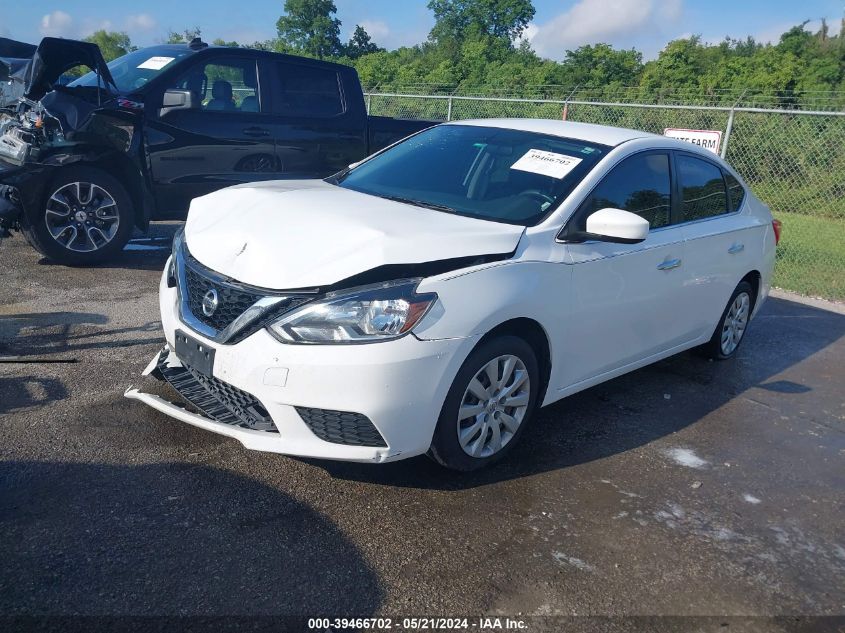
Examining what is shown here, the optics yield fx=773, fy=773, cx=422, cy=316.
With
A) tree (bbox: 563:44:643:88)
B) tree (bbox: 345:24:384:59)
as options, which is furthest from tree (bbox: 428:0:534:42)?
tree (bbox: 563:44:643:88)

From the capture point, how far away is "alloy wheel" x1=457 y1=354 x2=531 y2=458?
359 centimetres

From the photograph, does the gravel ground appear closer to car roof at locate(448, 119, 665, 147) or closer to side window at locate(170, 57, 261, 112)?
car roof at locate(448, 119, 665, 147)

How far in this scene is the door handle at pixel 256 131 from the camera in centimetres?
752

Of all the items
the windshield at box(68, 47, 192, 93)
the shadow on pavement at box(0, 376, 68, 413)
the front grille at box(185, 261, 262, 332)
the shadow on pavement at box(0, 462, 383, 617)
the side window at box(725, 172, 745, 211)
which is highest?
the windshield at box(68, 47, 192, 93)

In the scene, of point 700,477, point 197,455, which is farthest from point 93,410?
point 700,477

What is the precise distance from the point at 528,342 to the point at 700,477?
120 cm

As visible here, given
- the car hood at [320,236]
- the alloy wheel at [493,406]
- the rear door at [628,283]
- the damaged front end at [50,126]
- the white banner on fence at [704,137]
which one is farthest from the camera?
the white banner on fence at [704,137]

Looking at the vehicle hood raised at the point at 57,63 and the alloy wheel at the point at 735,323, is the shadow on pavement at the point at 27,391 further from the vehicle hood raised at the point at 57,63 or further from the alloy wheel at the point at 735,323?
the alloy wheel at the point at 735,323

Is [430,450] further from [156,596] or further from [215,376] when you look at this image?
[156,596]

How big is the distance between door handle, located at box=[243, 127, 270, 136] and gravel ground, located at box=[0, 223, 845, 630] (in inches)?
124

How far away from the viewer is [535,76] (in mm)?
29391

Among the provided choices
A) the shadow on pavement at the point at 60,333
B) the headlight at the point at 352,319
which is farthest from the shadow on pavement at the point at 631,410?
the shadow on pavement at the point at 60,333

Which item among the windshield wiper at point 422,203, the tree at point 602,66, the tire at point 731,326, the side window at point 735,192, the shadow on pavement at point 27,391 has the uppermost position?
the tree at point 602,66

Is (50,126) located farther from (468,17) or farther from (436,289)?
(468,17)
